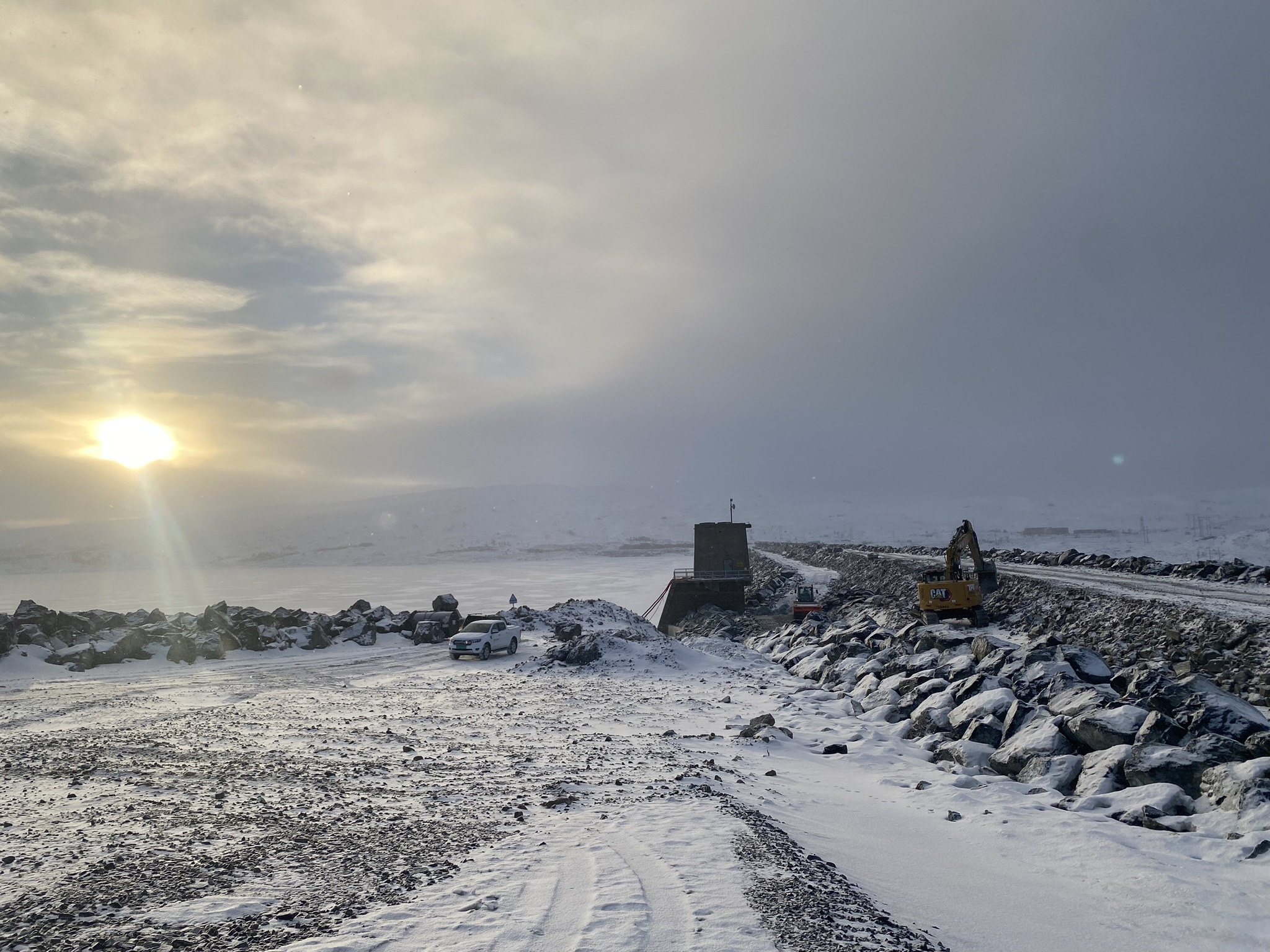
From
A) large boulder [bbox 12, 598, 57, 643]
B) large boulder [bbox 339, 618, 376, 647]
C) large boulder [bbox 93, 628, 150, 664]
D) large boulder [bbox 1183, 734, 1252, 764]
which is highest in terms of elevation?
large boulder [bbox 1183, 734, 1252, 764]

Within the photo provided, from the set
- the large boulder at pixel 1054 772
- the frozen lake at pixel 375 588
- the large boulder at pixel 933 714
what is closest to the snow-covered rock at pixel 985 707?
the large boulder at pixel 933 714

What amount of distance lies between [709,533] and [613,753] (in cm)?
3727

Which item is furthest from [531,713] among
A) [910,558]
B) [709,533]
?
[910,558]

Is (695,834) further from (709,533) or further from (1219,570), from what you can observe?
(709,533)

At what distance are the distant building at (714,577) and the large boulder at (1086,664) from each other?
29.8m

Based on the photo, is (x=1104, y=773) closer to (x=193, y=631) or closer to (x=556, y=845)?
(x=556, y=845)

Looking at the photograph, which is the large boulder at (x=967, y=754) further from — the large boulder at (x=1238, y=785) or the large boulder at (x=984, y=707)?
the large boulder at (x=1238, y=785)

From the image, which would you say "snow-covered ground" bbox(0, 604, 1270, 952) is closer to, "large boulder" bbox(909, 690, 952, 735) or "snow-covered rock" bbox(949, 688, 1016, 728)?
"large boulder" bbox(909, 690, 952, 735)

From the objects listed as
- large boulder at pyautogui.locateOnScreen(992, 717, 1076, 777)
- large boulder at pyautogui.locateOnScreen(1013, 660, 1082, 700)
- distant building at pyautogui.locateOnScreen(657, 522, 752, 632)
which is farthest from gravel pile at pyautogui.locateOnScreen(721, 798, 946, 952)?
distant building at pyautogui.locateOnScreen(657, 522, 752, 632)

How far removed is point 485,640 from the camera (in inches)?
1004

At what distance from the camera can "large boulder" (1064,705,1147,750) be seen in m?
10.3

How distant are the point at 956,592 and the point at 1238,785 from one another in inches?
683

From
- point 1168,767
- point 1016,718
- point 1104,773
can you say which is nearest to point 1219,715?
point 1168,767

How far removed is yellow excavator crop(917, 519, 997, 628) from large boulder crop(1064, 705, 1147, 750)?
13809 mm
